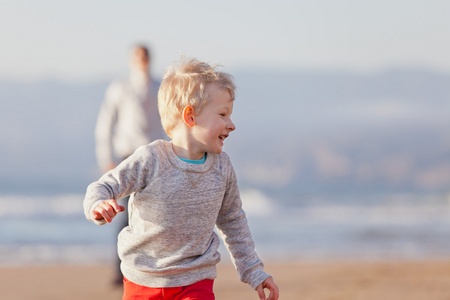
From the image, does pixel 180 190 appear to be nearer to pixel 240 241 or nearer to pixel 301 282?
pixel 240 241

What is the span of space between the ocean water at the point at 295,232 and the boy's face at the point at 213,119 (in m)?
6.64

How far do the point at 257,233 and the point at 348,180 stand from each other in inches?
871

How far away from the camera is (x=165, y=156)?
288 centimetres

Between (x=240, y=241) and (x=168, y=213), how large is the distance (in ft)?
1.50

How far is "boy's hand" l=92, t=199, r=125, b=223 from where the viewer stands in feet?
8.15

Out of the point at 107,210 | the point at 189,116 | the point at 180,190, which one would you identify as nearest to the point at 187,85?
the point at 189,116

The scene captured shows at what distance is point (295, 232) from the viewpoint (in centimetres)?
1330

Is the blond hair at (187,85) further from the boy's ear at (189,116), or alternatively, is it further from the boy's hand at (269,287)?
the boy's hand at (269,287)

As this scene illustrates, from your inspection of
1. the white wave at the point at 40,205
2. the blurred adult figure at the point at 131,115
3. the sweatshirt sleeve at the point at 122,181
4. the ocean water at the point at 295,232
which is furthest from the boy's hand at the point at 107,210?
the white wave at the point at 40,205

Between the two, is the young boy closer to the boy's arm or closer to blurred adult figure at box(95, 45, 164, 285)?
the boy's arm

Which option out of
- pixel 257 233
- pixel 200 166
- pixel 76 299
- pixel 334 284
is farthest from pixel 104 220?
pixel 257 233

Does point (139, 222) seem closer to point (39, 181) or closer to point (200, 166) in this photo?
point (200, 166)

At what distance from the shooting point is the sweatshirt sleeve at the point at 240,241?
312 cm

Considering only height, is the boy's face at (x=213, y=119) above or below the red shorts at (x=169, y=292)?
above
